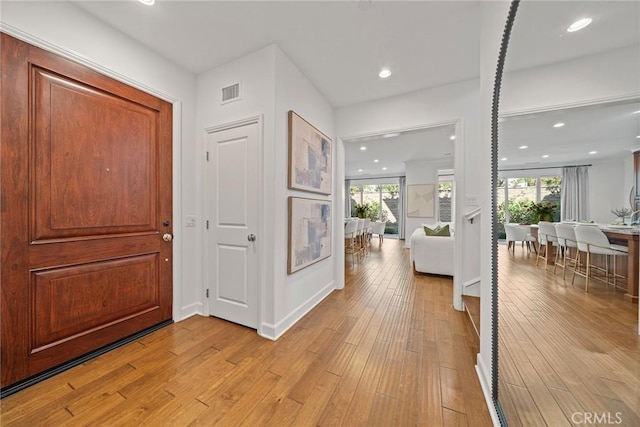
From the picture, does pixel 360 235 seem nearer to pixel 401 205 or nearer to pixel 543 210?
pixel 401 205

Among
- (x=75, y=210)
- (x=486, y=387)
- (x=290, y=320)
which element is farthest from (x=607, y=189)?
(x=75, y=210)

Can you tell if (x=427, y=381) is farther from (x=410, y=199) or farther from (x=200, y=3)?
(x=410, y=199)

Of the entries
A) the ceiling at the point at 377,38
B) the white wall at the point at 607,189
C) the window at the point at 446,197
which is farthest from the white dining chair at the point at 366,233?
the white wall at the point at 607,189

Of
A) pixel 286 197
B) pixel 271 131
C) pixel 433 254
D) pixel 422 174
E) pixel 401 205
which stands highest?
pixel 422 174

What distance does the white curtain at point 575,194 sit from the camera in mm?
853

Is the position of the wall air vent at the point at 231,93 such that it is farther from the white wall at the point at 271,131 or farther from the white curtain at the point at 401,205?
the white curtain at the point at 401,205

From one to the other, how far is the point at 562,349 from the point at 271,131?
7.28ft

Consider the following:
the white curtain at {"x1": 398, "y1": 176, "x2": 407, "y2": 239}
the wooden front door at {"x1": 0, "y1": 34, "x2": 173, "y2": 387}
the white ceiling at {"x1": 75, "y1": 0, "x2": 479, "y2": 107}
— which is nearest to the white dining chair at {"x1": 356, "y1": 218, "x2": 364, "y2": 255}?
the white curtain at {"x1": 398, "y1": 176, "x2": 407, "y2": 239}

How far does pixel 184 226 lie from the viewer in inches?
98.3

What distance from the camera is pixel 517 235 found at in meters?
1.27

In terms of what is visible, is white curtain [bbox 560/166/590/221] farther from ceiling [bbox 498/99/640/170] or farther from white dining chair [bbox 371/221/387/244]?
Result: white dining chair [bbox 371/221/387/244]

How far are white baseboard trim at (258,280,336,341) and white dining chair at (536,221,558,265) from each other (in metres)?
1.93

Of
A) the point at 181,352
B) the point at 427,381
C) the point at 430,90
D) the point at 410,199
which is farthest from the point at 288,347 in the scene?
the point at 410,199

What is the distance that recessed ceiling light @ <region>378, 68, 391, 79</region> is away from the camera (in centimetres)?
257
